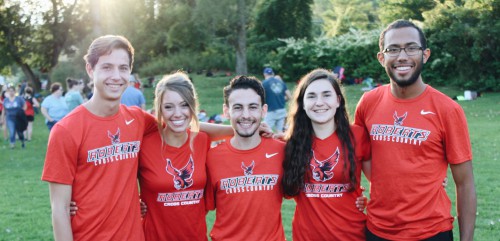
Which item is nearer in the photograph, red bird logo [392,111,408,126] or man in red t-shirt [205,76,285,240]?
red bird logo [392,111,408,126]

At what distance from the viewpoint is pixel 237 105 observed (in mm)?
3941

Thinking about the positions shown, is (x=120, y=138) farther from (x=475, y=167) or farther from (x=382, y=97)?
(x=475, y=167)

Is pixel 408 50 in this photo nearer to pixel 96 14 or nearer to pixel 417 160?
pixel 417 160

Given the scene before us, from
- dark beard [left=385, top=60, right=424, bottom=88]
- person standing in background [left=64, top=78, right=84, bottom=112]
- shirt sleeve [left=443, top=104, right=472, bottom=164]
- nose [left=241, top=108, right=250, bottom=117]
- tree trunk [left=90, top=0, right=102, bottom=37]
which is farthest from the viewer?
tree trunk [left=90, top=0, right=102, bottom=37]

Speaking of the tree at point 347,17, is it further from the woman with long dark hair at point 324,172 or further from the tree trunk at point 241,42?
the woman with long dark hair at point 324,172

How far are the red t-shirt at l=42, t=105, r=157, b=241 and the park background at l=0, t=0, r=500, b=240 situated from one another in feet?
20.6

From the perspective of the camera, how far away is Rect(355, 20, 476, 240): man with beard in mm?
3486

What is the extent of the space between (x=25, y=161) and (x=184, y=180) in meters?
10.6

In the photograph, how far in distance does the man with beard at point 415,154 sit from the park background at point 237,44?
6185mm

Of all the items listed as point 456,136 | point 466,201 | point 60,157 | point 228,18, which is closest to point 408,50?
point 456,136

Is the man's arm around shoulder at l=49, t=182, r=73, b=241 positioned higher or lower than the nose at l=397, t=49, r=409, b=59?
lower

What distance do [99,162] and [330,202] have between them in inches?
61.6

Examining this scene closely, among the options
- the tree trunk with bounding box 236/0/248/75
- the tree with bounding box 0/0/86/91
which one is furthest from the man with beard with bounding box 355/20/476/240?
the tree with bounding box 0/0/86/91

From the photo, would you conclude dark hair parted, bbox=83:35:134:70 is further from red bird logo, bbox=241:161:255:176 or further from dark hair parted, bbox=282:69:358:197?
dark hair parted, bbox=282:69:358:197
